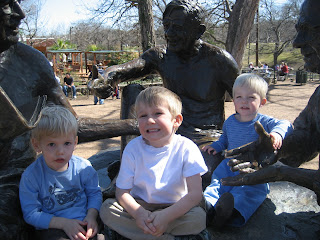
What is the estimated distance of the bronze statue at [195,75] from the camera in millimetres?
2801

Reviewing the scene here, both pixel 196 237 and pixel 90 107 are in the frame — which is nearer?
pixel 196 237

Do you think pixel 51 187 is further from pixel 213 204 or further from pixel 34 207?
pixel 213 204

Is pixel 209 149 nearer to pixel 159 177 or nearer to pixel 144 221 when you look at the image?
pixel 159 177

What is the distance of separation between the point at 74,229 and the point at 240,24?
10.3 m

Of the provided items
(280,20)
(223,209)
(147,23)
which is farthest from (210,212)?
(280,20)

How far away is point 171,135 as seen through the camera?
163 cm

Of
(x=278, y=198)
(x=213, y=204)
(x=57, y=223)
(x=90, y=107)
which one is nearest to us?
(x=57, y=223)

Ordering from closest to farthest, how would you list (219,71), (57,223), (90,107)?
(57,223), (219,71), (90,107)

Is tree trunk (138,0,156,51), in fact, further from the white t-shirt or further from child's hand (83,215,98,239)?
child's hand (83,215,98,239)

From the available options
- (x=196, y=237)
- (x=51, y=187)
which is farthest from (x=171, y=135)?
(x=51, y=187)

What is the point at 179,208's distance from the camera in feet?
4.80

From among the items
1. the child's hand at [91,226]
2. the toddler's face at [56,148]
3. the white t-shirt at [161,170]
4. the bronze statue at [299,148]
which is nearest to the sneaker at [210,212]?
the bronze statue at [299,148]

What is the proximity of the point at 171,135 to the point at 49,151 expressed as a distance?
1.89 ft

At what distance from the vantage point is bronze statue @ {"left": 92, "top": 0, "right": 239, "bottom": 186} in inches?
110
